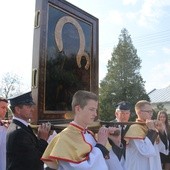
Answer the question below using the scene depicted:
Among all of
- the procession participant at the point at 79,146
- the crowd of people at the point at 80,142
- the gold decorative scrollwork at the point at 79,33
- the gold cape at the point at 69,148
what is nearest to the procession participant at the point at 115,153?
the crowd of people at the point at 80,142

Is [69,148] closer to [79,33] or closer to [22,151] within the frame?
[22,151]

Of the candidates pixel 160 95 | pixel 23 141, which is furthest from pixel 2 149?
pixel 160 95

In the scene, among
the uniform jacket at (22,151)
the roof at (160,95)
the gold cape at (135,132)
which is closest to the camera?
the uniform jacket at (22,151)

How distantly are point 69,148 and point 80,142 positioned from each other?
141 millimetres

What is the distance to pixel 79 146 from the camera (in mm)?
3266

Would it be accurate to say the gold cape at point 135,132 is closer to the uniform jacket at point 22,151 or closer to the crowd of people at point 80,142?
the crowd of people at point 80,142

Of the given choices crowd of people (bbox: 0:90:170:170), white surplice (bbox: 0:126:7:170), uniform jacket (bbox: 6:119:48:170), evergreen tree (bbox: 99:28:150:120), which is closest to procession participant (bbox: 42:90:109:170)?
crowd of people (bbox: 0:90:170:170)

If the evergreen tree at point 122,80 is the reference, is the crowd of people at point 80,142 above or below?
below

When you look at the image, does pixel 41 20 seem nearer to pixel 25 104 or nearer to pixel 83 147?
pixel 25 104

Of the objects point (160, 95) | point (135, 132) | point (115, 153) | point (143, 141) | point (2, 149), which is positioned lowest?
point (2, 149)

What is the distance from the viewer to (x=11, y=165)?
12.5 ft

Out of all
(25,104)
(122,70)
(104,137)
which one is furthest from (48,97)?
(122,70)

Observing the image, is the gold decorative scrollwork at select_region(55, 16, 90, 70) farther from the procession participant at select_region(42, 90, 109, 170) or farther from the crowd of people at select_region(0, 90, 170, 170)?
the procession participant at select_region(42, 90, 109, 170)

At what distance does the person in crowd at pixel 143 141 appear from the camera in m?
4.81
